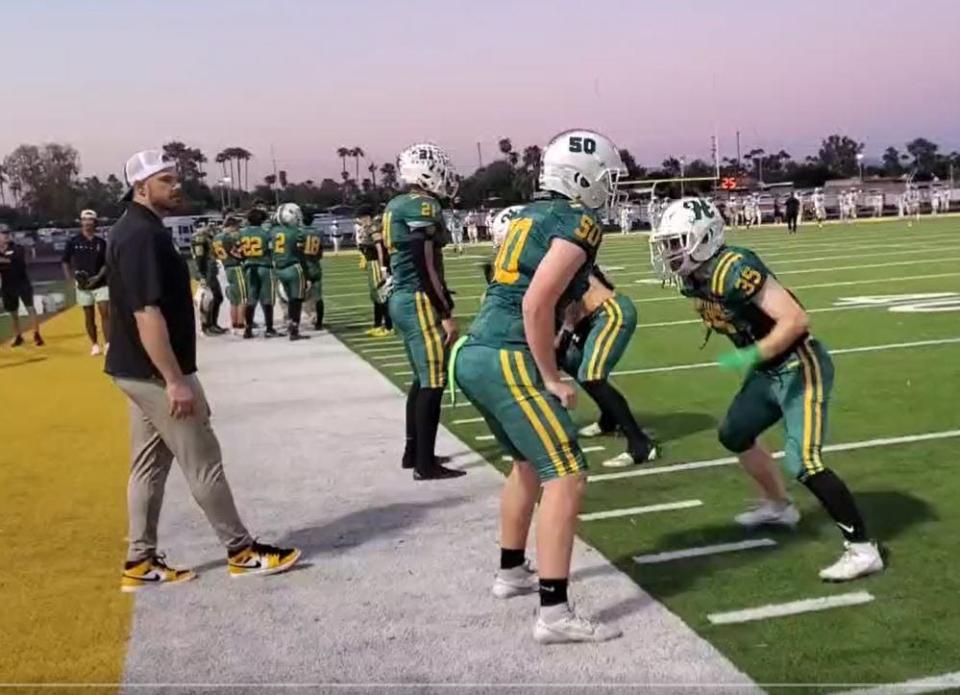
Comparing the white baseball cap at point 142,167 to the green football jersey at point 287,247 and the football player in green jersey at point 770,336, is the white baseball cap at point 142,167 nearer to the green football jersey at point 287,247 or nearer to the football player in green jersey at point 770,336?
the football player in green jersey at point 770,336

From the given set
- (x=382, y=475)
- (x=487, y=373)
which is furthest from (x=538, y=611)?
(x=382, y=475)

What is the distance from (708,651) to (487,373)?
1.25m

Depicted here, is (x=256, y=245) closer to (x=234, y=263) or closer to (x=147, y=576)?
(x=234, y=263)

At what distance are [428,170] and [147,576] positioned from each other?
3102 mm

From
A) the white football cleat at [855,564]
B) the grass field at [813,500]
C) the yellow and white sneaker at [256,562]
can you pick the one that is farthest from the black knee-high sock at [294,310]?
the white football cleat at [855,564]

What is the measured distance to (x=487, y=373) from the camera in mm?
4121

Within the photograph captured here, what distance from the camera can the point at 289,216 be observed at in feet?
49.6

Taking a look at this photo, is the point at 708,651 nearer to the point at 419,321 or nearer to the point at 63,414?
the point at 419,321

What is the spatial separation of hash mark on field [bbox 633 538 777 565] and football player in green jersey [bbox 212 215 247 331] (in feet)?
36.2

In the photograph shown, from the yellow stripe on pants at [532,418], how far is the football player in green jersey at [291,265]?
10.9 metres

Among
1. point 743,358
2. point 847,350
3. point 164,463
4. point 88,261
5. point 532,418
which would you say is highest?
point 88,261

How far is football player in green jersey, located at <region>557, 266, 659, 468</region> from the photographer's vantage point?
6.90 metres

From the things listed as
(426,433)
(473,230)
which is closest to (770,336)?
(426,433)

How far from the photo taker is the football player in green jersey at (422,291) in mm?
6723
